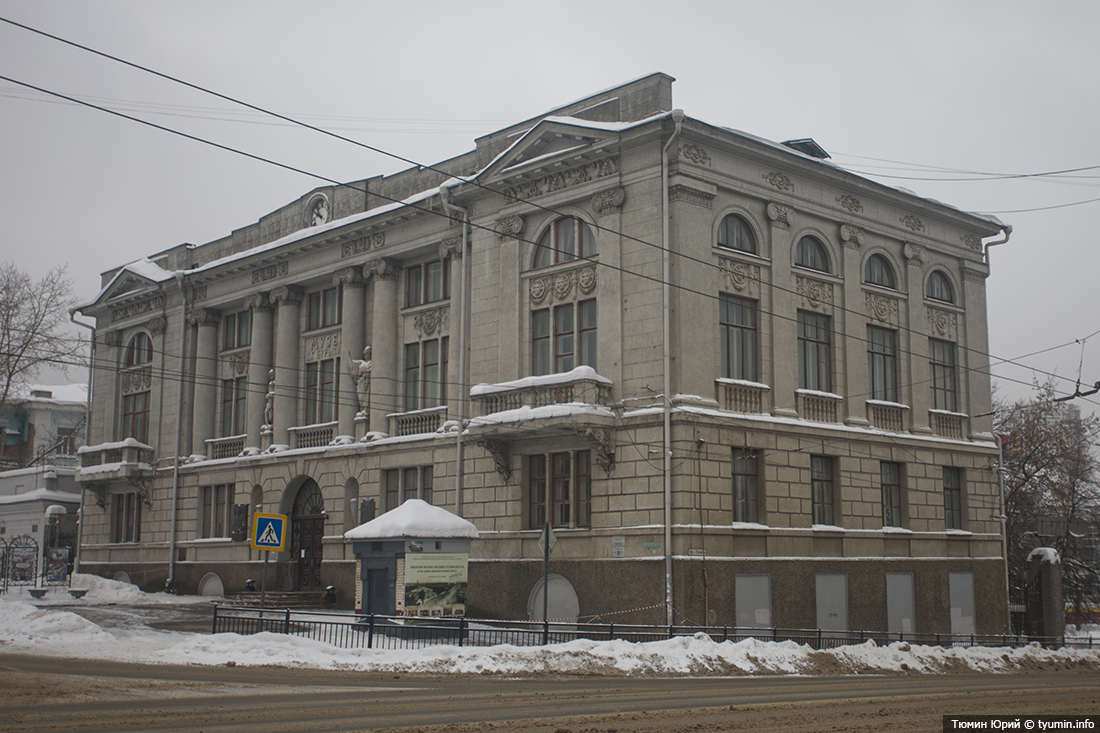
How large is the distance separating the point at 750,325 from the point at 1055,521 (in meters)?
15.9

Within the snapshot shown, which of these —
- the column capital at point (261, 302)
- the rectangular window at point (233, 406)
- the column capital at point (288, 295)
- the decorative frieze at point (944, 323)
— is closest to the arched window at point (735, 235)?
the decorative frieze at point (944, 323)

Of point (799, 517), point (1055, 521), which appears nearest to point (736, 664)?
point (799, 517)

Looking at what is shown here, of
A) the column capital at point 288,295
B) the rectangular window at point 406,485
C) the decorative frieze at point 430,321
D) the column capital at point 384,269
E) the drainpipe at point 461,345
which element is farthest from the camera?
the column capital at point 288,295

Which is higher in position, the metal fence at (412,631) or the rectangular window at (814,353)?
the rectangular window at (814,353)

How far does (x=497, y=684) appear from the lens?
17.7 m

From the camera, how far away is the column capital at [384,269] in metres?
37.8

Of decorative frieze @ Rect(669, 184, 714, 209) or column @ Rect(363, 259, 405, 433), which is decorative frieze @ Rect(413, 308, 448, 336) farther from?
decorative frieze @ Rect(669, 184, 714, 209)

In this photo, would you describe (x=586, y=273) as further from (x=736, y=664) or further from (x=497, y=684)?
(x=497, y=684)

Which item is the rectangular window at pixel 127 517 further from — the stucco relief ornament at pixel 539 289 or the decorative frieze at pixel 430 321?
the stucco relief ornament at pixel 539 289

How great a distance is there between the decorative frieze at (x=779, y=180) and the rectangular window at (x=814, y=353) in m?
3.80

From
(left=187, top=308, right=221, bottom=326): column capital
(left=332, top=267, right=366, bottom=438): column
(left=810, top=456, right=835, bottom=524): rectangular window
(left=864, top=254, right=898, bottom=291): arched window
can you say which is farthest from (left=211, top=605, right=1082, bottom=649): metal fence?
(left=187, top=308, right=221, bottom=326): column capital

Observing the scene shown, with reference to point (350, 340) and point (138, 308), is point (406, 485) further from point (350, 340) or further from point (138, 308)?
point (138, 308)

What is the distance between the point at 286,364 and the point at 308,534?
6649 millimetres

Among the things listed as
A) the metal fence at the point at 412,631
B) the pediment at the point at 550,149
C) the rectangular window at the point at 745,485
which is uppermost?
the pediment at the point at 550,149
